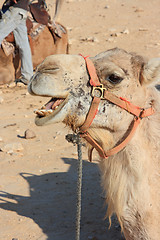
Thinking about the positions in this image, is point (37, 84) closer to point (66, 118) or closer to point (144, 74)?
point (66, 118)

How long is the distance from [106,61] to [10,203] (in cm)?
238

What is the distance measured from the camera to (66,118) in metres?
2.88

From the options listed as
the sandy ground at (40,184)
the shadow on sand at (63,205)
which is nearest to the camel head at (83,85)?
the sandy ground at (40,184)

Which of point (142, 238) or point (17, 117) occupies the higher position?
point (142, 238)

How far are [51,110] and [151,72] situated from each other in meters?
0.70

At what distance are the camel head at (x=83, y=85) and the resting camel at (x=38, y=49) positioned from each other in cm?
578

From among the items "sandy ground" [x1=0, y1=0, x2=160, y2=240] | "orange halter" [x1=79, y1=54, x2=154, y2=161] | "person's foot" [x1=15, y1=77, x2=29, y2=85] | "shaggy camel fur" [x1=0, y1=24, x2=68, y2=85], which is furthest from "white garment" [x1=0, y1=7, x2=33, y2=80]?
"orange halter" [x1=79, y1=54, x2=154, y2=161]

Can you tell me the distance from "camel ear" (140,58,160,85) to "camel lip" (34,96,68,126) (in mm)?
541

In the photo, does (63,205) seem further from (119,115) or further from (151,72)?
(151,72)

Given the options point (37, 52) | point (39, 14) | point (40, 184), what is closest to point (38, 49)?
point (37, 52)

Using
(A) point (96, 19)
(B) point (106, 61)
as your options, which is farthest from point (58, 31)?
(B) point (106, 61)

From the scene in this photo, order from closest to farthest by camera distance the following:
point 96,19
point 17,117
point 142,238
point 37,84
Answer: point 37,84, point 142,238, point 17,117, point 96,19

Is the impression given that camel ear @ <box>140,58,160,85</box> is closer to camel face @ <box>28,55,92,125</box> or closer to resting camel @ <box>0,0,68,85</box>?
camel face @ <box>28,55,92,125</box>

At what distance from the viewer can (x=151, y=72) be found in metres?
2.90
